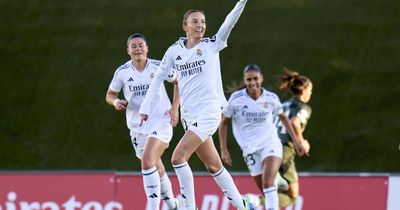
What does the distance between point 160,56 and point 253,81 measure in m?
7.33

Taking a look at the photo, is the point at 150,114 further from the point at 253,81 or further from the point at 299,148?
the point at 299,148

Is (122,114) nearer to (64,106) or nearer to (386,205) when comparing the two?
(64,106)

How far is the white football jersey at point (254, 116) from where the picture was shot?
44.2 feet

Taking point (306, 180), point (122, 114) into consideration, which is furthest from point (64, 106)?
point (306, 180)

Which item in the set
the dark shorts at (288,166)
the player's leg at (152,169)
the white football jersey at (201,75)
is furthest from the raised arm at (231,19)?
the dark shorts at (288,166)

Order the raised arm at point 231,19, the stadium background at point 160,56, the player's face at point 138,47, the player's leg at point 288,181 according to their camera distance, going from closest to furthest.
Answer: the raised arm at point 231,19 < the player's face at point 138,47 < the player's leg at point 288,181 < the stadium background at point 160,56

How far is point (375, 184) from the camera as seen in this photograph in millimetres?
14625

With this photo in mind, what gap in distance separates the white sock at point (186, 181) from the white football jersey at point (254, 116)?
5.75 feet

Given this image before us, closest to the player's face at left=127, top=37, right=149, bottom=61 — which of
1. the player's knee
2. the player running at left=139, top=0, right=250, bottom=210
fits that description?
the player running at left=139, top=0, right=250, bottom=210


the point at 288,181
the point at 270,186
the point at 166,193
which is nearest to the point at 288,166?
the point at 288,181

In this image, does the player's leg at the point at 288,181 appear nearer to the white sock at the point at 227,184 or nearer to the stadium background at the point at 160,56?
the white sock at the point at 227,184

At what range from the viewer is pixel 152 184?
11930 millimetres

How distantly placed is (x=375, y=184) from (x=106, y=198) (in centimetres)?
339

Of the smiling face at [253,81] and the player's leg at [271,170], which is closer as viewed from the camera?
the player's leg at [271,170]
